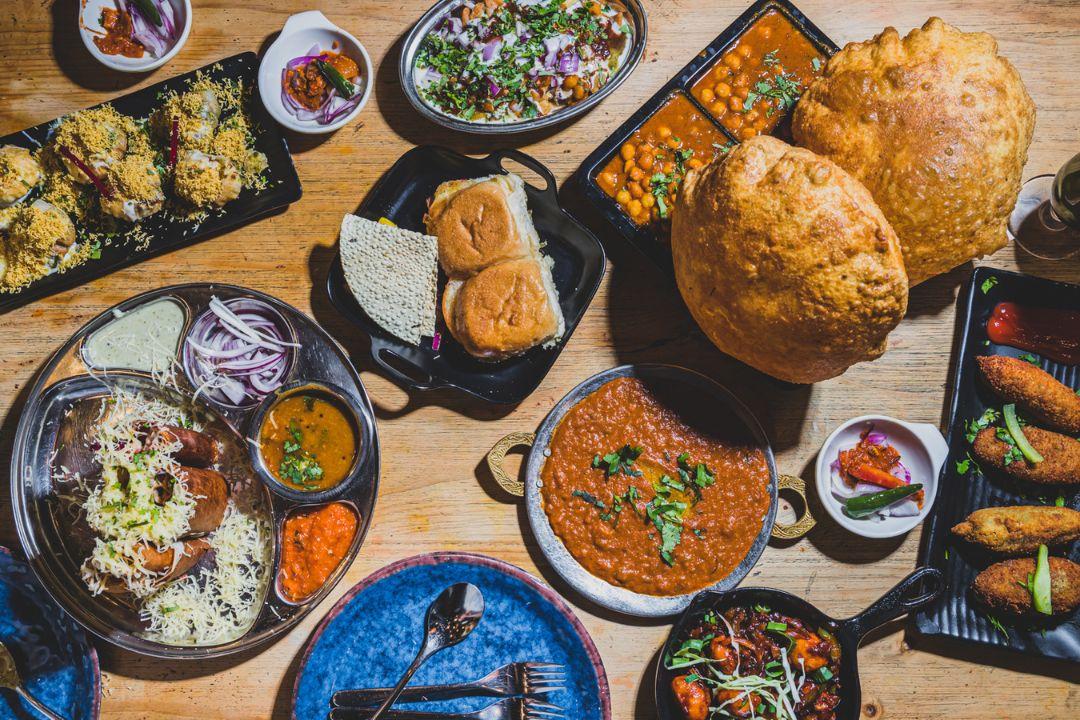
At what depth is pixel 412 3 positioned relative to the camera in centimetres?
365

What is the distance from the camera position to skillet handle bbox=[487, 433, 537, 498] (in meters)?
3.34

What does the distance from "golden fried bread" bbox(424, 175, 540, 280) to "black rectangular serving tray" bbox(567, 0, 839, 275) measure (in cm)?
31

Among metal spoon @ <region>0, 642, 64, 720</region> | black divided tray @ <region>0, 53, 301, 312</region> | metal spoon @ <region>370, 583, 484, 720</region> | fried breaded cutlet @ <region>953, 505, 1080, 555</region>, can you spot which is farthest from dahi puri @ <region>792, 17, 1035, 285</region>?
metal spoon @ <region>0, 642, 64, 720</region>

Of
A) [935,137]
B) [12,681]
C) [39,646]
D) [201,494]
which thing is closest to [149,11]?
[201,494]

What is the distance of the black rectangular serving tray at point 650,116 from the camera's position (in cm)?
327

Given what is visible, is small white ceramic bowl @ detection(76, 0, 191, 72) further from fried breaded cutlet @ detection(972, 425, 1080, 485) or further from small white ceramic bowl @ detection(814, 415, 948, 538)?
fried breaded cutlet @ detection(972, 425, 1080, 485)

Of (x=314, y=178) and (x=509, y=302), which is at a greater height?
(x=314, y=178)

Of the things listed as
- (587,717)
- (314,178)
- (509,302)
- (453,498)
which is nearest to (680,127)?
(509,302)

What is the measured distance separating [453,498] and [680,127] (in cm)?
202

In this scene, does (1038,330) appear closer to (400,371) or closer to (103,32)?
(400,371)

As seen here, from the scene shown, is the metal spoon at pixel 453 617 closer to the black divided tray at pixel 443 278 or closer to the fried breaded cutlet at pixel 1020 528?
the black divided tray at pixel 443 278

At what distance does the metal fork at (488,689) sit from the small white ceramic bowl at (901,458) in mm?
1473

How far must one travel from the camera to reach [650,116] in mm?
3316

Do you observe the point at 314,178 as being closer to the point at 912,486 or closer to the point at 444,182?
the point at 444,182
